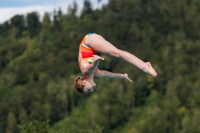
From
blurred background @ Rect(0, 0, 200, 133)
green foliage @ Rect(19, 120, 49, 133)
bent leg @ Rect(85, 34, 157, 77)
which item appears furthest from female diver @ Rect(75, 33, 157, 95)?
blurred background @ Rect(0, 0, 200, 133)

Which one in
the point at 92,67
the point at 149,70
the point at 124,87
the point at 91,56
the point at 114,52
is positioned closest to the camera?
the point at 149,70

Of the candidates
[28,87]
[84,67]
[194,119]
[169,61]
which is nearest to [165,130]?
[194,119]

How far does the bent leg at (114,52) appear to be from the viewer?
14469mm

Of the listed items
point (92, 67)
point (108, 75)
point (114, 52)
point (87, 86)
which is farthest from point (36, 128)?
point (114, 52)

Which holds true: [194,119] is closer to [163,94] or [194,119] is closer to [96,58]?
[163,94]

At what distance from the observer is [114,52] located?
14.8 metres

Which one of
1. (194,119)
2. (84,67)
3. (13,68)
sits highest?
(84,67)

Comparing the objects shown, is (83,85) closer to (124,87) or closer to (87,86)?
(87,86)

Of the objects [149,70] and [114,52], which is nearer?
[149,70]

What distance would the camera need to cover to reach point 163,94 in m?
156

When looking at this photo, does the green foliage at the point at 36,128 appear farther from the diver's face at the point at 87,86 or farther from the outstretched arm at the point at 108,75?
the diver's face at the point at 87,86

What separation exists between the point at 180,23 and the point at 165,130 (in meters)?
70.6

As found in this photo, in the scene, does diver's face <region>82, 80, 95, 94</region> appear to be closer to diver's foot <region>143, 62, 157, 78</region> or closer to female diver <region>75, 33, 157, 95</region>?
female diver <region>75, 33, 157, 95</region>

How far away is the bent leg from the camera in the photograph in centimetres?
1447
